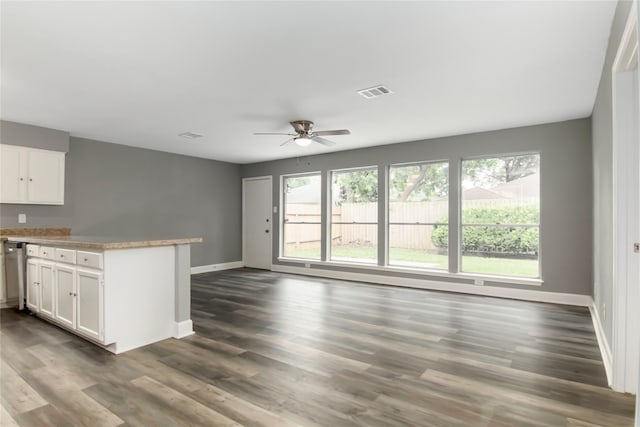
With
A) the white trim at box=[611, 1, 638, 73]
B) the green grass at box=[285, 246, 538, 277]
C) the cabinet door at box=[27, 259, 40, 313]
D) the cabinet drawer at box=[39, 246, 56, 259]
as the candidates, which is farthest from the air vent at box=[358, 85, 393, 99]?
the cabinet door at box=[27, 259, 40, 313]

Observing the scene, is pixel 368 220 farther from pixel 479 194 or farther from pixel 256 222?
pixel 256 222

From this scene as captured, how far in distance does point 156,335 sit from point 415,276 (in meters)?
4.15

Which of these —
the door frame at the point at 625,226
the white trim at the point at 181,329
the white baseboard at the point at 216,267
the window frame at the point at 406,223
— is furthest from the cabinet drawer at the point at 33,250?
the door frame at the point at 625,226

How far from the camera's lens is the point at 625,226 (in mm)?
2291

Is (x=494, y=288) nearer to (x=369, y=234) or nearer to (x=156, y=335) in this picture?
(x=369, y=234)

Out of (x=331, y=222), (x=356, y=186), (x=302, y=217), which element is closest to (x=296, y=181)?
(x=302, y=217)

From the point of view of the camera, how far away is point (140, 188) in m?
6.56

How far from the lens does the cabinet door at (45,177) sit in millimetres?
4953

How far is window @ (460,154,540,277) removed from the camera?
5195 millimetres

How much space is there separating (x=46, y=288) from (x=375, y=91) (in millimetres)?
4089

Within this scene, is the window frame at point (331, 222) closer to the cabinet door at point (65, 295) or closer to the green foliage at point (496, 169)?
the green foliage at point (496, 169)

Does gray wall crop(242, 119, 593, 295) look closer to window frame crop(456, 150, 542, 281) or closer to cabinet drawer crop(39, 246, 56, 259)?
window frame crop(456, 150, 542, 281)

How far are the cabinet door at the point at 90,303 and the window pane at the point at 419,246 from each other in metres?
4.67

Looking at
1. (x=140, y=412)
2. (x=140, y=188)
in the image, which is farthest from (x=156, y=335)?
(x=140, y=188)
